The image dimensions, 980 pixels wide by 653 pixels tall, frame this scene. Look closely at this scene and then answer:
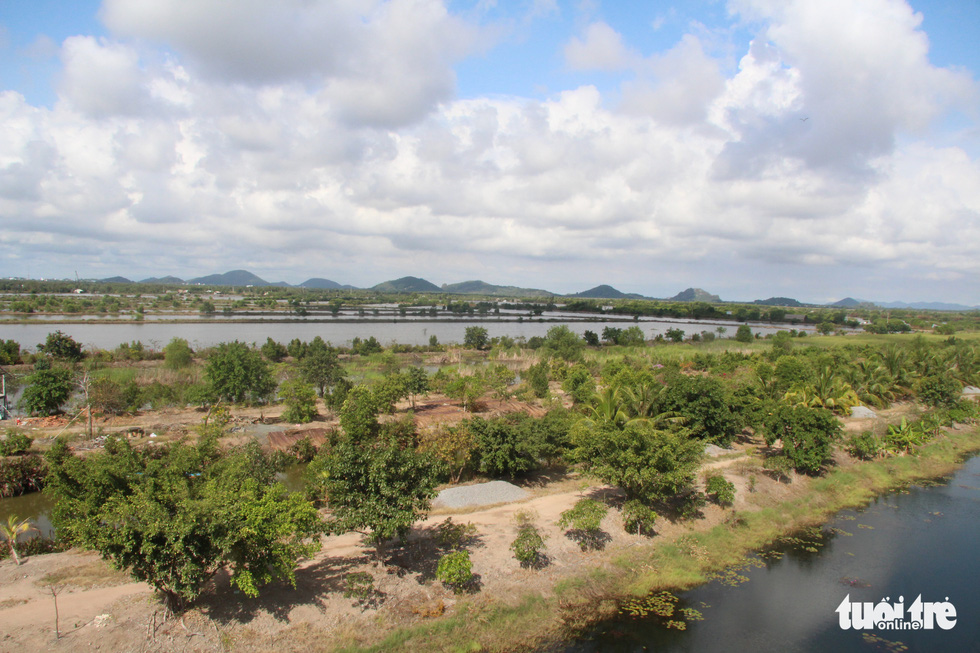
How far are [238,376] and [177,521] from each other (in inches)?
922

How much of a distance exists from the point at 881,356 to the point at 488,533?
37.7 metres

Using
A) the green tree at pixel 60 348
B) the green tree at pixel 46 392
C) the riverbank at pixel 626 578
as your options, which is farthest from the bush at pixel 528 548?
the green tree at pixel 60 348

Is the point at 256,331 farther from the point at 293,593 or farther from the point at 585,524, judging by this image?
the point at 585,524

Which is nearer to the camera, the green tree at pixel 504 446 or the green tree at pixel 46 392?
the green tree at pixel 504 446

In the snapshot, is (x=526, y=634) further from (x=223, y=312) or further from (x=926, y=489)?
(x=223, y=312)

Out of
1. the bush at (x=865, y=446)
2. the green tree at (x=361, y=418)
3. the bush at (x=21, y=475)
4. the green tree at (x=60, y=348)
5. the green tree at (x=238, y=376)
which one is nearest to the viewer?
the bush at (x=21, y=475)

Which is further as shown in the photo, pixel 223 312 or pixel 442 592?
pixel 223 312

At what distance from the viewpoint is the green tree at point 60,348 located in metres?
42.3

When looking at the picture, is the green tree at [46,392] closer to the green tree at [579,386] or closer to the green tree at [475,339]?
the green tree at [579,386]

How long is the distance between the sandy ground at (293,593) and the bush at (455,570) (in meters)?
0.27

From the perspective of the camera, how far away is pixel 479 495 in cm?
1742

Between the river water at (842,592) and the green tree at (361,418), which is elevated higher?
the green tree at (361,418)

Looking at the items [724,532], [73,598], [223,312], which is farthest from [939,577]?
[223,312]

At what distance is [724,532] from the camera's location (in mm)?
16125
